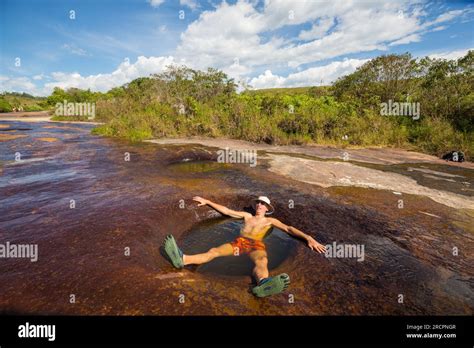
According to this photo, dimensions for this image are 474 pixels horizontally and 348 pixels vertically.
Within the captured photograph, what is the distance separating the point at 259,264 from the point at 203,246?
3.69 ft

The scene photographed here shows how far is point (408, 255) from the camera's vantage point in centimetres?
339

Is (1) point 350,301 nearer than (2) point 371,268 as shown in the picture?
Yes

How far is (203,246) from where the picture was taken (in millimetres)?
4055

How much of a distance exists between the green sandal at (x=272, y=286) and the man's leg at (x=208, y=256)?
0.97 m

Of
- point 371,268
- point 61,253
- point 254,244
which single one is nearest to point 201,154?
point 254,244

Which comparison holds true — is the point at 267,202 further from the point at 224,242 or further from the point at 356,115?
the point at 356,115

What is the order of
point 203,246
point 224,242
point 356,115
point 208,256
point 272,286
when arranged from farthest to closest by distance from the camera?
point 356,115 < point 224,242 < point 203,246 < point 208,256 < point 272,286

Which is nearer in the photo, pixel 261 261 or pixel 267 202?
pixel 261 261

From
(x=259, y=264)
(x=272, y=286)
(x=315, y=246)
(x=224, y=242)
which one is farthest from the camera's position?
(x=224, y=242)

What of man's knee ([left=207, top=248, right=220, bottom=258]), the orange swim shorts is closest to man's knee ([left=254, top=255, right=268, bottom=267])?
the orange swim shorts

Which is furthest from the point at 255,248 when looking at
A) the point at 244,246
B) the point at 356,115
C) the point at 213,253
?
the point at 356,115

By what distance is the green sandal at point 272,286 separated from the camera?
252 centimetres
